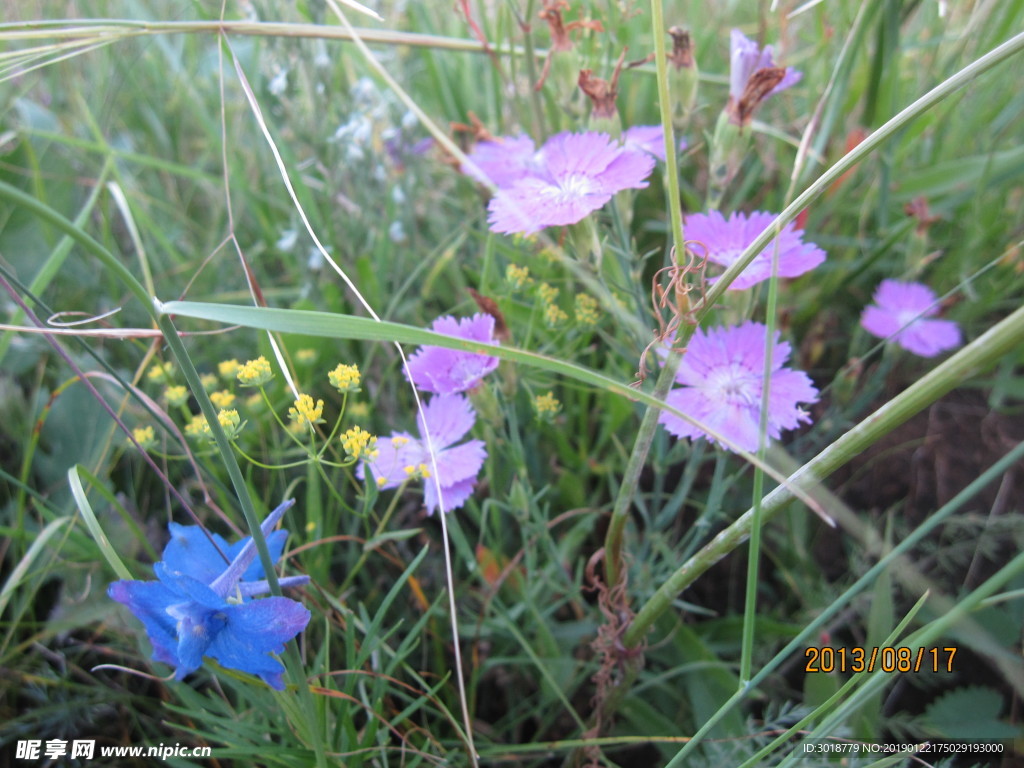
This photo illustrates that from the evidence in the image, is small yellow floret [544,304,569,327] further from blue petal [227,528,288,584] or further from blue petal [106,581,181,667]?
blue petal [106,581,181,667]

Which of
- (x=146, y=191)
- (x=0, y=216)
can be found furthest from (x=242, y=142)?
(x=0, y=216)

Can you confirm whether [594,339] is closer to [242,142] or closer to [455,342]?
[455,342]

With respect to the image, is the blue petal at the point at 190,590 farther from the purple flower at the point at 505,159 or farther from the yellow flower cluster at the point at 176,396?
the purple flower at the point at 505,159

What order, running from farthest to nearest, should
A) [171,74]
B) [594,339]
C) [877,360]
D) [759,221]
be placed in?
[171,74] < [877,360] < [594,339] < [759,221]

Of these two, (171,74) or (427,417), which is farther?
(171,74)

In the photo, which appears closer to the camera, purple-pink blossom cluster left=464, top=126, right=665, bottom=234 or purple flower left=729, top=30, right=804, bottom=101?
purple-pink blossom cluster left=464, top=126, right=665, bottom=234

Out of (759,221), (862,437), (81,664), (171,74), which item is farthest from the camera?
(171,74)
